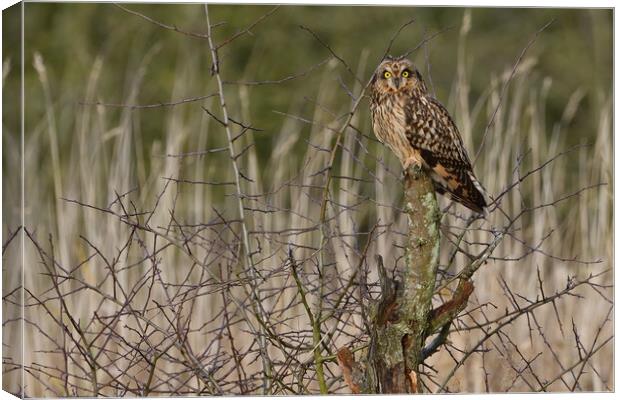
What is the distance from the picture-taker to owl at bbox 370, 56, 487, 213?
294 cm

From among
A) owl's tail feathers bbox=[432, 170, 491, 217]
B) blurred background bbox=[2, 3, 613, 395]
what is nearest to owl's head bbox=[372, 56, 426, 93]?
owl's tail feathers bbox=[432, 170, 491, 217]

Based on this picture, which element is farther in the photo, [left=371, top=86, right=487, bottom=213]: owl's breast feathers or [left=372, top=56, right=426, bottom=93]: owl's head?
[left=372, top=56, right=426, bottom=93]: owl's head

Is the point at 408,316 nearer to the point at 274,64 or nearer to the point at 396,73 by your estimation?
the point at 396,73

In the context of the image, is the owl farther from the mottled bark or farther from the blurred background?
the blurred background

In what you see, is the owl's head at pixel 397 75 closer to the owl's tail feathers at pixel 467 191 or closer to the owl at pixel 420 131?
the owl at pixel 420 131

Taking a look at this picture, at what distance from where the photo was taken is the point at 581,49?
7.07 metres

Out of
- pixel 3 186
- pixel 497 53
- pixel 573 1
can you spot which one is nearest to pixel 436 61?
pixel 497 53

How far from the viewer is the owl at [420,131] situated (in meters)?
2.94

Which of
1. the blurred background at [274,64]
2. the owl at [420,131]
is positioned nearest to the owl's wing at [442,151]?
the owl at [420,131]

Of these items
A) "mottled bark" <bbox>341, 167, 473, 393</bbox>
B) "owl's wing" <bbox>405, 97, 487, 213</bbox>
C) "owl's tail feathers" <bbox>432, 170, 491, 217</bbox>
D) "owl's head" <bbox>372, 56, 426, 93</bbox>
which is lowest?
"mottled bark" <bbox>341, 167, 473, 393</bbox>

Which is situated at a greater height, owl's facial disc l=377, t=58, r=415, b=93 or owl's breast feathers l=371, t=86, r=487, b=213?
owl's facial disc l=377, t=58, r=415, b=93

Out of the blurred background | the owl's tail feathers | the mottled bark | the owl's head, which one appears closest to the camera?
the mottled bark

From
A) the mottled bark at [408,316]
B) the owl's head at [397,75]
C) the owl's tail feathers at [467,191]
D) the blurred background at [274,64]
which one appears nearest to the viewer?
the mottled bark at [408,316]

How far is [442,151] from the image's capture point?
2.98m
